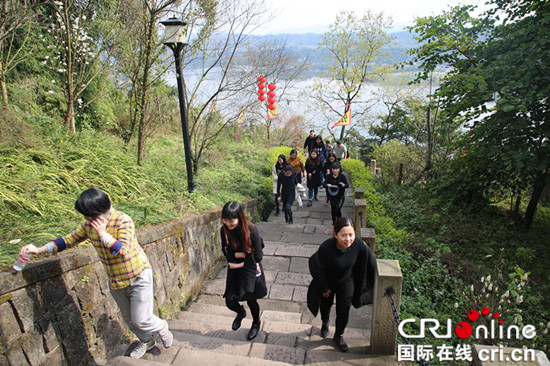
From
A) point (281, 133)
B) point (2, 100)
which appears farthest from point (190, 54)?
point (281, 133)

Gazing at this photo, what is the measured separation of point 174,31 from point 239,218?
12.3 ft

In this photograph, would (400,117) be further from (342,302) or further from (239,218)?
(239,218)

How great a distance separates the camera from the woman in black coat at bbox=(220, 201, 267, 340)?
3.28 m

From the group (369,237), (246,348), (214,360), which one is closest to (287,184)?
(369,237)

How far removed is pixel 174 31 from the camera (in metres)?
5.35

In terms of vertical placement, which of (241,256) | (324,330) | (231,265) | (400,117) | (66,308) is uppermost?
(400,117)

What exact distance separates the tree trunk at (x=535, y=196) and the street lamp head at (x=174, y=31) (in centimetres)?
719

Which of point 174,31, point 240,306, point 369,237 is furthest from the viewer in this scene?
point 174,31

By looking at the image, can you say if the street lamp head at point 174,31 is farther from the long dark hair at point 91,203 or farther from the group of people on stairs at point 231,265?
the long dark hair at point 91,203

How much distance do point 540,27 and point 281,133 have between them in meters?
16.7

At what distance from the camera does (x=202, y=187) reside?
24.1ft

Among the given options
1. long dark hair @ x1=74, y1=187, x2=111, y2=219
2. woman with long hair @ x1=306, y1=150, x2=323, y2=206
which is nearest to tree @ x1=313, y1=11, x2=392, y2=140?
woman with long hair @ x1=306, y1=150, x2=323, y2=206

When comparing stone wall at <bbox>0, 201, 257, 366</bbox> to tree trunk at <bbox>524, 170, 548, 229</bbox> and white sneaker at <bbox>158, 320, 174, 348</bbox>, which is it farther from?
tree trunk at <bbox>524, 170, 548, 229</bbox>

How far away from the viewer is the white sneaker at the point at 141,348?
2994 millimetres
